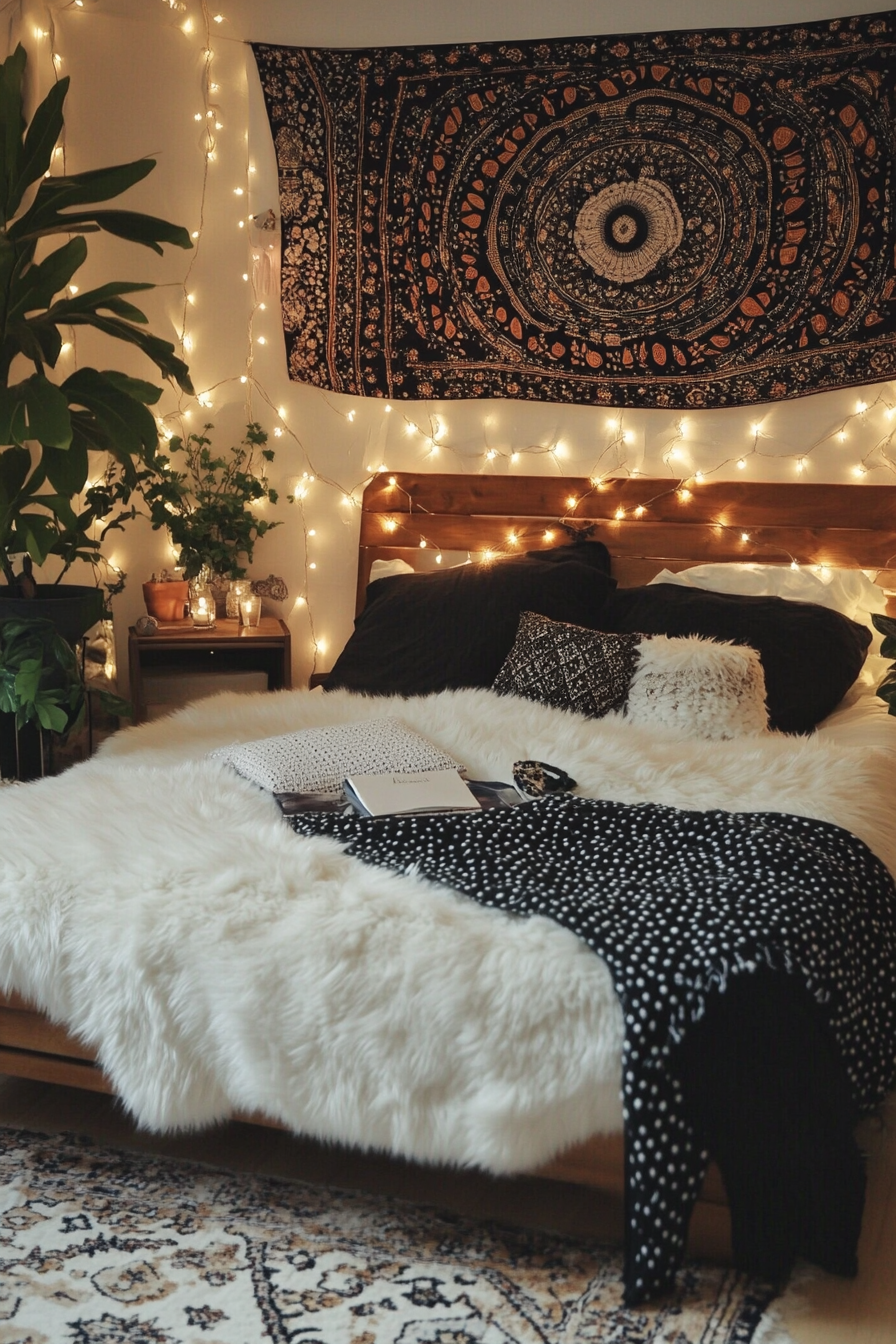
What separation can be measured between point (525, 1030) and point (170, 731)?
1412 millimetres

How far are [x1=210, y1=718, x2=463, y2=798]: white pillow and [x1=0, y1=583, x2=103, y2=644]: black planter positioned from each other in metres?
0.61

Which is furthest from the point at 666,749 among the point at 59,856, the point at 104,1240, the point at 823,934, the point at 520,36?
the point at 520,36

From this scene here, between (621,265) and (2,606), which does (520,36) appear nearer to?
(621,265)

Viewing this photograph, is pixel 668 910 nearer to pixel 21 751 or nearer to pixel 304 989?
pixel 304 989

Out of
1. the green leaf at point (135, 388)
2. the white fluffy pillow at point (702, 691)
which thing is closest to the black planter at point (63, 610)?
the green leaf at point (135, 388)

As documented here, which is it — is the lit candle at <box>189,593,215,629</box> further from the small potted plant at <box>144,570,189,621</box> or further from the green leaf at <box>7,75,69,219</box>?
the green leaf at <box>7,75,69,219</box>

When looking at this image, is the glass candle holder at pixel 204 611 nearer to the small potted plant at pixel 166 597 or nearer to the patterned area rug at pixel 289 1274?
the small potted plant at pixel 166 597

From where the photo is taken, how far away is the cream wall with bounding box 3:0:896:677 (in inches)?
125

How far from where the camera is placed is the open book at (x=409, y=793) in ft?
6.57

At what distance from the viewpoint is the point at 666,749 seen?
7.66 ft

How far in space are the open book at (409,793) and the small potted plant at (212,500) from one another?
1528mm

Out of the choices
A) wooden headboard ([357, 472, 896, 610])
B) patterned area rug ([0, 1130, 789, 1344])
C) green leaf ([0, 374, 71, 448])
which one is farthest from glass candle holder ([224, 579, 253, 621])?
patterned area rug ([0, 1130, 789, 1344])

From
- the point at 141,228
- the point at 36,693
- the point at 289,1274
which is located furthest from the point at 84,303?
the point at 289,1274

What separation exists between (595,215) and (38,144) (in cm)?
149
